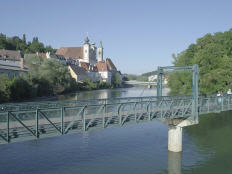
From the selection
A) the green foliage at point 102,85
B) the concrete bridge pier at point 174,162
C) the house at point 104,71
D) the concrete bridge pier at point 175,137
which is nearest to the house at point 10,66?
the green foliage at point 102,85

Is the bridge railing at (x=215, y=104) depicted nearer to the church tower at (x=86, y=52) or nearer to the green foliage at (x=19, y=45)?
the green foliage at (x=19, y=45)

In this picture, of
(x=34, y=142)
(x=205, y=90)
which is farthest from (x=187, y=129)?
(x=34, y=142)

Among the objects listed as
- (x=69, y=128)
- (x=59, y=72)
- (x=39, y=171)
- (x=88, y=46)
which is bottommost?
(x=39, y=171)

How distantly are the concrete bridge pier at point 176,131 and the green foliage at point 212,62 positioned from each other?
1340 centimetres

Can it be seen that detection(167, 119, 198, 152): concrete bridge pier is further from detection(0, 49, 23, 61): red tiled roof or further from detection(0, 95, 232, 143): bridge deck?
detection(0, 49, 23, 61): red tiled roof

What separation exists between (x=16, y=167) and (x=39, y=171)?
54.9 inches

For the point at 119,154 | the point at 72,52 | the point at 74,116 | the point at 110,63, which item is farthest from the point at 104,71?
the point at 74,116

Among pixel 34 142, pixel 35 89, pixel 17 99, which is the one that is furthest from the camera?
pixel 35 89

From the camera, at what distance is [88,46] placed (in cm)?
13075

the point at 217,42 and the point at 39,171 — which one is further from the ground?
the point at 217,42

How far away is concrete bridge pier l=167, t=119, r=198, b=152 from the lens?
17234 mm

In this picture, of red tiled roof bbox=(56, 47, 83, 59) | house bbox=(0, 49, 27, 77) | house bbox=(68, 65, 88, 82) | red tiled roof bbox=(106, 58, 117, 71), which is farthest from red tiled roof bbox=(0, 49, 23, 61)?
red tiled roof bbox=(106, 58, 117, 71)

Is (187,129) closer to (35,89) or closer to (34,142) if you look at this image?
(34,142)

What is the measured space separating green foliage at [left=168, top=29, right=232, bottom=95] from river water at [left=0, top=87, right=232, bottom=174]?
7863 millimetres
